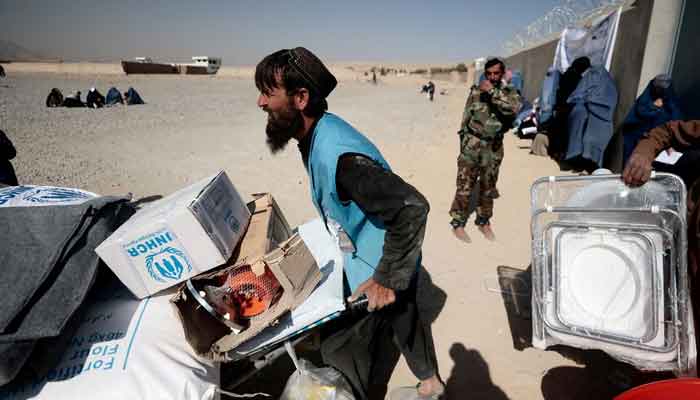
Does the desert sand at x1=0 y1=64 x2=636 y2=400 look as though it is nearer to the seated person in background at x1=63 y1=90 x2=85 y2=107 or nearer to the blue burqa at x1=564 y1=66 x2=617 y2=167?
the blue burqa at x1=564 y1=66 x2=617 y2=167

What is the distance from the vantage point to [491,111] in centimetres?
376

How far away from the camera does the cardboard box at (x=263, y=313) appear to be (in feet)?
4.64

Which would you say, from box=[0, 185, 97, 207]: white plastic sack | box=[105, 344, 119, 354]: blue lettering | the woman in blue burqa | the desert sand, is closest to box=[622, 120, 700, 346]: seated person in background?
the desert sand

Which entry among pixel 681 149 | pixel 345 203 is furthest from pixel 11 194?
pixel 681 149

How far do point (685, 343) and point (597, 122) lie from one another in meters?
5.75

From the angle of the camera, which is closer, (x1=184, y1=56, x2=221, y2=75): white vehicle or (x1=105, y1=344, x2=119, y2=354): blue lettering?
(x1=105, y1=344, x2=119, y2=354): blue lettering

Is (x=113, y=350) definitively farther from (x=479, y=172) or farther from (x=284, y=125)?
(x=479, y=172)

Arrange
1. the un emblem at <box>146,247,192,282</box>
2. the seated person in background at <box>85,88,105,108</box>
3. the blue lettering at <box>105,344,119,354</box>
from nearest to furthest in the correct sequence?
the blue lettering at <box>105,344,119,354</box>, the un emblem at <box>146,247,192,282</box>, the seated person in background at <box>85,88,105,108</box>

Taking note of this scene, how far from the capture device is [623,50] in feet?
→ 19.7

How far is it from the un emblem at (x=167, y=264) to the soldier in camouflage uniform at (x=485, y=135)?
3.15 metres

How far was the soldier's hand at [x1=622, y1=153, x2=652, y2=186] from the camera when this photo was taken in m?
1.64

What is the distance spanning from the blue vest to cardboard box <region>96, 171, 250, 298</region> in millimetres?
466

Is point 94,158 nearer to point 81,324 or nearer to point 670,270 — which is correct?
point 81,324

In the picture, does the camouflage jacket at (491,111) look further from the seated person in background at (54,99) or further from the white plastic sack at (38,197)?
the seated person in background at (54,99)
